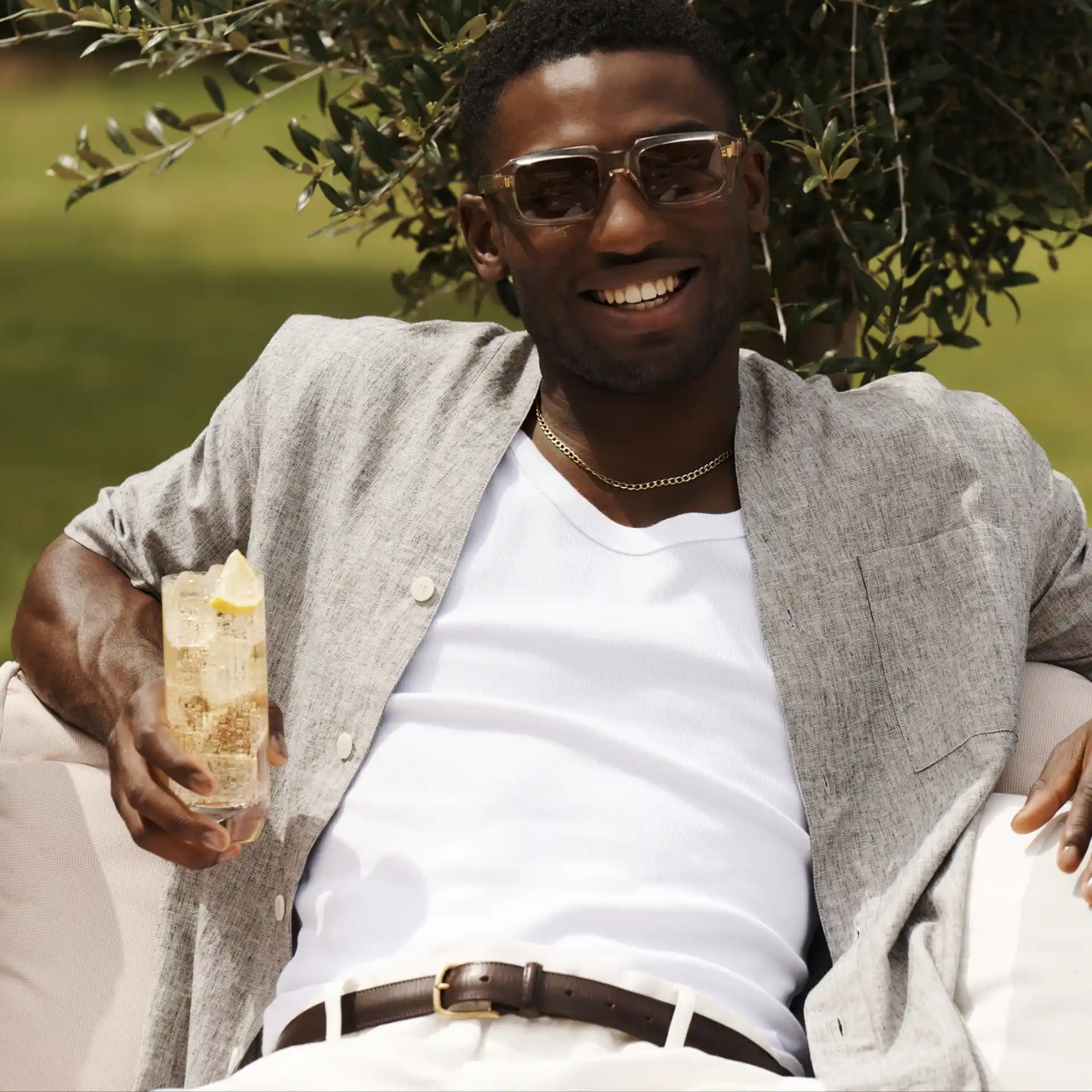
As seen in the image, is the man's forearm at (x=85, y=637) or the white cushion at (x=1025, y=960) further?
the man's forearm at (x=85, y=637)

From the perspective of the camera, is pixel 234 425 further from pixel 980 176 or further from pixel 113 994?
pixel 980 176

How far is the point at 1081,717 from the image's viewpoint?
9.01ft

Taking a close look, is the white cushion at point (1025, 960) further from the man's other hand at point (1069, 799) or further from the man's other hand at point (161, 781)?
the man's other hand at point (161, 781)

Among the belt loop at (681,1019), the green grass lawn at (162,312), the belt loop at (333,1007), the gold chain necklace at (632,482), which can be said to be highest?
the gold chain necklace at (632,482)

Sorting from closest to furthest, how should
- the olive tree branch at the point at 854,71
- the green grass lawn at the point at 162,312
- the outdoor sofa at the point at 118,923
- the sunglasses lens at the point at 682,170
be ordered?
1. the outdoor sofa at the point at 118,923
2. the sunglasses lens at the point at 682,170
3. the olive tree branch at the point at 854,71
4. the green grass lawn at the point at 162,312

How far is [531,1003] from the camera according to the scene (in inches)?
89.4

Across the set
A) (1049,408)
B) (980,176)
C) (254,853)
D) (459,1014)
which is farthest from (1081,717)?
(1049,408)

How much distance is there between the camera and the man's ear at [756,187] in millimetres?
2984

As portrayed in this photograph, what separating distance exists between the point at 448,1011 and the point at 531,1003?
115 mm

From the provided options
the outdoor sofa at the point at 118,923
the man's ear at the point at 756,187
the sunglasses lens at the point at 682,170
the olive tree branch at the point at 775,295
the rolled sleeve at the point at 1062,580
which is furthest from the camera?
the olive tree branch at the point at 775,295

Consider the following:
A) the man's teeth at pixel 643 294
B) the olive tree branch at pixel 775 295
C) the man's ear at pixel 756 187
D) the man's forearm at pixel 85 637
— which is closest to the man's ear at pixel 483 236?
the man's teeth at pixel 643 294

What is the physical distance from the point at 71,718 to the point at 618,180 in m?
1.29

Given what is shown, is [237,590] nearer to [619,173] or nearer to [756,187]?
[619,173]

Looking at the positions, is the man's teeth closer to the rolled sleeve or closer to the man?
the man
